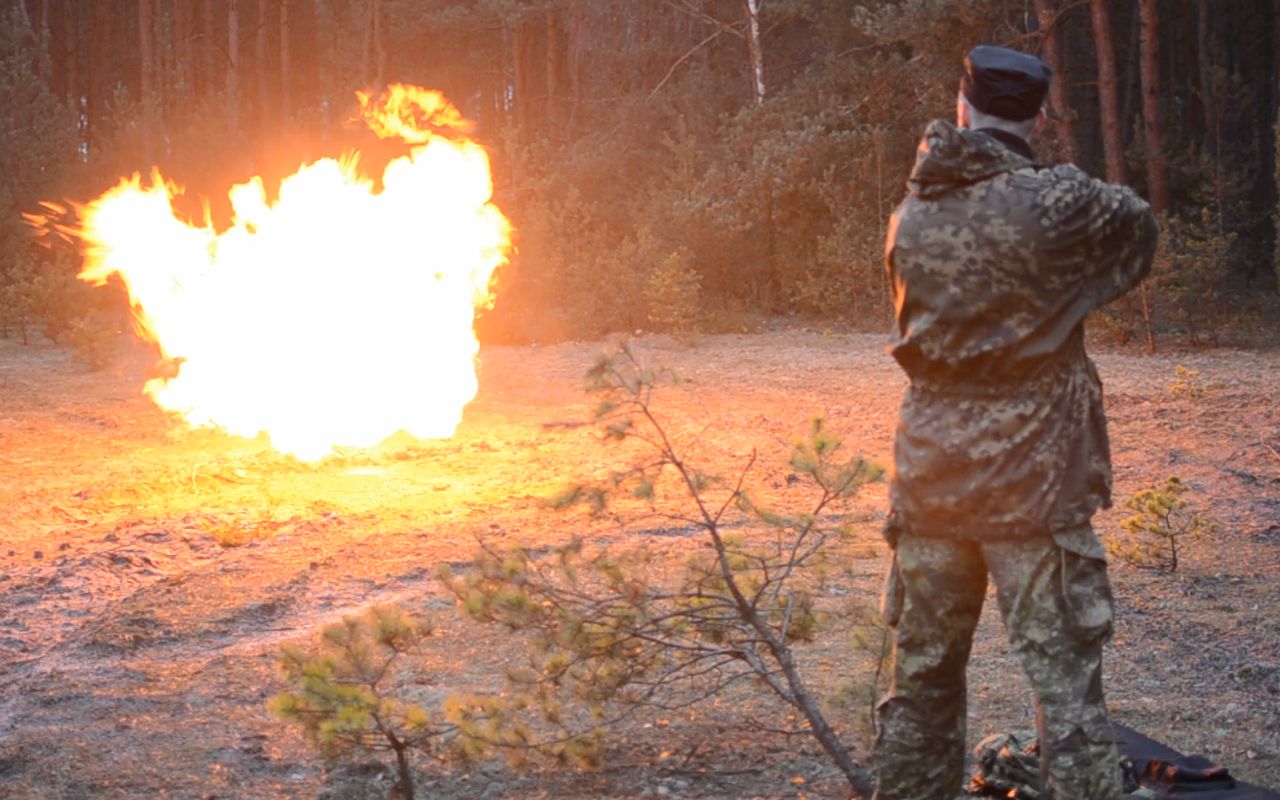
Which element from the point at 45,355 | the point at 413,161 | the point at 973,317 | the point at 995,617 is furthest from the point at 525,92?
the point at 973,317

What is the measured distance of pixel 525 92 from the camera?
108ft

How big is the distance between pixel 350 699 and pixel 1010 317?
7.32 feet

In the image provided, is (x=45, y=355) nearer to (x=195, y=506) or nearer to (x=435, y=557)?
(x=195, y=506)

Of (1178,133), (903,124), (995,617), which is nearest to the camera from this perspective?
(995,617)

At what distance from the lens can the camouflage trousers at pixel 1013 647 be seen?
11.2ft

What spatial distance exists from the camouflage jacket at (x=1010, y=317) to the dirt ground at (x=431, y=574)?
1.41 meters

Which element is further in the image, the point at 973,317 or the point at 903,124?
the point at 903,124

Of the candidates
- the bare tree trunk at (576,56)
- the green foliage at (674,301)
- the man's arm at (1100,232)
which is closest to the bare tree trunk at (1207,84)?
the green foliage at (674,301)

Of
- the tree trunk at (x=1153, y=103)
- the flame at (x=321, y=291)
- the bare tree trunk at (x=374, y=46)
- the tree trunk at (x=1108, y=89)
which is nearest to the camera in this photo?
the flame at (x=321, y=291)

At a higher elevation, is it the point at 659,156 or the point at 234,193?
the point at 659,156

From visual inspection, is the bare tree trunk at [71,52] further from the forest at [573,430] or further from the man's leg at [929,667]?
the man's leg at [929,667]

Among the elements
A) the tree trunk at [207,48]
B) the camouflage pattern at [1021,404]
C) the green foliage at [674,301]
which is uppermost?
the tree trunk at [207,48]

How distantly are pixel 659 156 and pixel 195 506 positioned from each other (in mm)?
16866

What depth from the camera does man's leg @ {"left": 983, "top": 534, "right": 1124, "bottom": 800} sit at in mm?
3410
